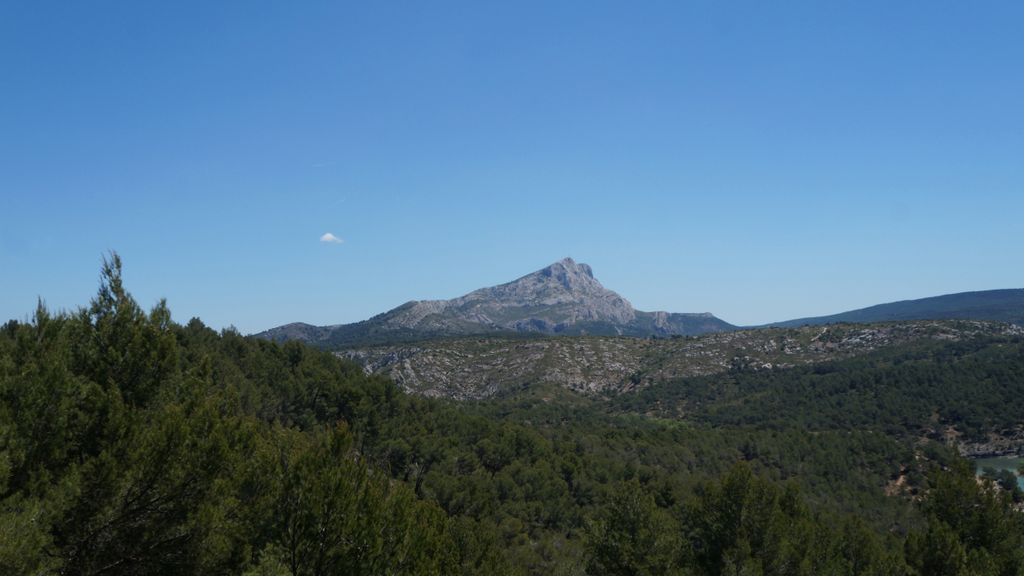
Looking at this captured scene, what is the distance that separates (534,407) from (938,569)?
13819 cm

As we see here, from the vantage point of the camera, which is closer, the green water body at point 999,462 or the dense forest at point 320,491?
the dense forest at point 320,491

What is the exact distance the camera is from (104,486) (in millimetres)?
11461

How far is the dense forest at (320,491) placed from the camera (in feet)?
38.4

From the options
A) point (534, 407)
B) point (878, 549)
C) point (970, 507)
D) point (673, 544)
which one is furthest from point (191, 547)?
point (534, 407)

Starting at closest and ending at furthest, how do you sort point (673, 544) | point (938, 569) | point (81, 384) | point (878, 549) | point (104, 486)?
point (104, 486), point (81, 384), point (938, 569), point (673, 544), point (878, 549)

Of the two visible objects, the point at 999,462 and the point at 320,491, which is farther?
the point at 999,462

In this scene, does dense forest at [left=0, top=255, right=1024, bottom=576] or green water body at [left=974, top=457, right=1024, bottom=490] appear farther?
green water body at [left=974, top=457, right=1024, bottom=490]

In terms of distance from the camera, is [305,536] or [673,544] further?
[673,544]

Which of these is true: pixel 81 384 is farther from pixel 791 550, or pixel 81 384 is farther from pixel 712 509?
pixel 791 550

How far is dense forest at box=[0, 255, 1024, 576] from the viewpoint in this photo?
11.7m

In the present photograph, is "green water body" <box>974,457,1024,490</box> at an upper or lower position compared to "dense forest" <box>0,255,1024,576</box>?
lower

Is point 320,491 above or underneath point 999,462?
above

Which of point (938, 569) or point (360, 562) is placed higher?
point (360, 562)

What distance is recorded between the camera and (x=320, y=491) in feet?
43.2
